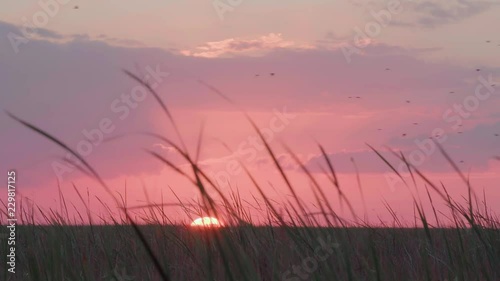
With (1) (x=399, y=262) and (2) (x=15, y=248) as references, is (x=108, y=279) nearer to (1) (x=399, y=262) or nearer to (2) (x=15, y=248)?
(2) (x=15, y=248)

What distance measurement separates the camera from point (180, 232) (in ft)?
20.0

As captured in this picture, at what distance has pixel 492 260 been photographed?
3.46 meters

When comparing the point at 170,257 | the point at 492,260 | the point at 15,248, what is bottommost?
the point at 492,260

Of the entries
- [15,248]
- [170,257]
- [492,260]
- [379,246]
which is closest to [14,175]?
[15,248]

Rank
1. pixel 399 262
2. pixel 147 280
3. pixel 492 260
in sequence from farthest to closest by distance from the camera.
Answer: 1. pixel 399 262
2. pixel 147 280
3. pixel 492 260

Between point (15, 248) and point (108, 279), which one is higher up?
point (15, 248)

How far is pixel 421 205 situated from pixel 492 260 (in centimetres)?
86

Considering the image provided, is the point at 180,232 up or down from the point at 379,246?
up

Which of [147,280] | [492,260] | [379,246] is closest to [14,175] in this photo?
[147,280]

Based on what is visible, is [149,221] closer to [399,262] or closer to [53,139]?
[399,262]

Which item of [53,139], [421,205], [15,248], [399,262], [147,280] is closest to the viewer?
[53,139]

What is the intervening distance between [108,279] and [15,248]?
1571 millimetres

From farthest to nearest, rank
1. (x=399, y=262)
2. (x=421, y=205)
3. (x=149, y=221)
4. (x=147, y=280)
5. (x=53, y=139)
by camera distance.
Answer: (x=149, y=221) < (x=399, y=262) < (x=147, y=280) < (x=421, y=205) < (x=53, y=139)

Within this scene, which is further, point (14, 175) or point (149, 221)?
point (149, 221)
